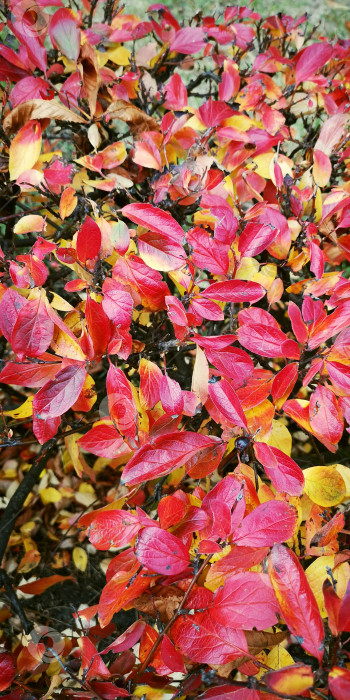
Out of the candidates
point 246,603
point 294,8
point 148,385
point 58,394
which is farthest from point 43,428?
point 294,8

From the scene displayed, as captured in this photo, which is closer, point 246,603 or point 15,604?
point 246,603

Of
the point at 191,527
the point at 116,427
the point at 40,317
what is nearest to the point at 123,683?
the point at 191,527

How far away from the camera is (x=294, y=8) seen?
3.24 meters

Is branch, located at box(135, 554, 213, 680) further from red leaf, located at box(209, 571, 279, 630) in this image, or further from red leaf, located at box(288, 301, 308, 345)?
red leaf, located at box(288, 301, 308, 345)

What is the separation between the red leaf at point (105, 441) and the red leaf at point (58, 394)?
0.08 metres

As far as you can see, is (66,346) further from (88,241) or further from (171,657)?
(171,657)

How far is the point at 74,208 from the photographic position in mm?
1047

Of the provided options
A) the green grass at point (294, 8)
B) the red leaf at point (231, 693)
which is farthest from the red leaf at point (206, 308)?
the green grass at point (294, 8)

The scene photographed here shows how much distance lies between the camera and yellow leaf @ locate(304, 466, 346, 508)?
83 centimetres

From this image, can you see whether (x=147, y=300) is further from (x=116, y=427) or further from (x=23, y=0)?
(x=23, y=0)

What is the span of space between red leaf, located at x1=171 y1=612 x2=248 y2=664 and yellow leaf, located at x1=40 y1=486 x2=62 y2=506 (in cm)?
112

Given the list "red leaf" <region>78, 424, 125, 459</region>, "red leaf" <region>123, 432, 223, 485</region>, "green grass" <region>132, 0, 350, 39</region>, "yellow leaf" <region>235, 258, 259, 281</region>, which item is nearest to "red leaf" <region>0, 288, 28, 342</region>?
"red leaf" <region>78, 424, 125, 459</region>

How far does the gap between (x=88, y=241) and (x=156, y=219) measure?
13cm

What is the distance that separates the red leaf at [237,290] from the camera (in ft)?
2.71
